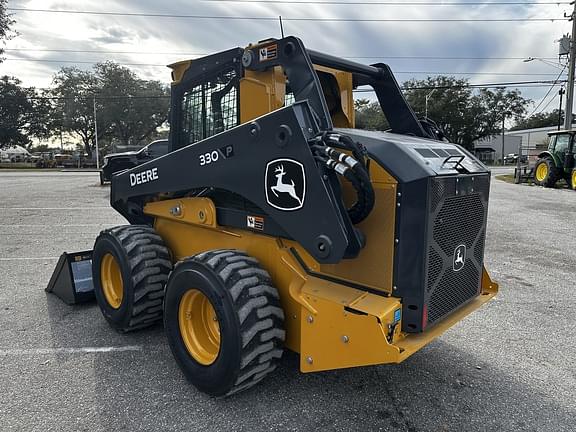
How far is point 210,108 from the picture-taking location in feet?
12.2

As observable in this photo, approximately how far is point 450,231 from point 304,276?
98cm

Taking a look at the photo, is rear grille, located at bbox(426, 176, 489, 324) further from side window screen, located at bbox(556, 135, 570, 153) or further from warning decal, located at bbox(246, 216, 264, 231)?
side window screen, located at bbox(556, 135, 570, 153)

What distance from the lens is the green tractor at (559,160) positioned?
1905 centimetres

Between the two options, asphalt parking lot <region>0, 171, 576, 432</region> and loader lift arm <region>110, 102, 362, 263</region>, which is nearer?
loader lift arm <region>110, 102, 362, 263</region>

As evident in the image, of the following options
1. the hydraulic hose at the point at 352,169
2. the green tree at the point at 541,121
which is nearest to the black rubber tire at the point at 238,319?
the hydraulic hose at the point at 352,169

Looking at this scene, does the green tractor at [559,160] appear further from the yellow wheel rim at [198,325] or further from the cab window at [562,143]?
the yellow wheel rim at [198,325]

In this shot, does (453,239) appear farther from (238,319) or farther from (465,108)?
(465,108)

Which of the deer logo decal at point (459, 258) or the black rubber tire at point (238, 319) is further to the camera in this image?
the deer logo decal at point (459, 258)

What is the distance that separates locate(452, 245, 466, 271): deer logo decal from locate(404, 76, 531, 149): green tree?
5892 centimetres

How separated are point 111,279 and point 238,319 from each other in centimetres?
207

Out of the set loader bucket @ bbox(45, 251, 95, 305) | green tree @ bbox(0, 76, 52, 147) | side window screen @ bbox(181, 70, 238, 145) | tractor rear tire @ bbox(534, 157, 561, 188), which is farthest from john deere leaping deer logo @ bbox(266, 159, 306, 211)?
green tree @ bbox(0, 76, 52, 147)

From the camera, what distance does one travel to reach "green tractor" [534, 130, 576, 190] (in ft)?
62.5

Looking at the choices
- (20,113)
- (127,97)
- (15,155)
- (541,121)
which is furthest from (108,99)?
(541,121)

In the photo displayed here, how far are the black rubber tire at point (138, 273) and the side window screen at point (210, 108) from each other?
961 millimetres
